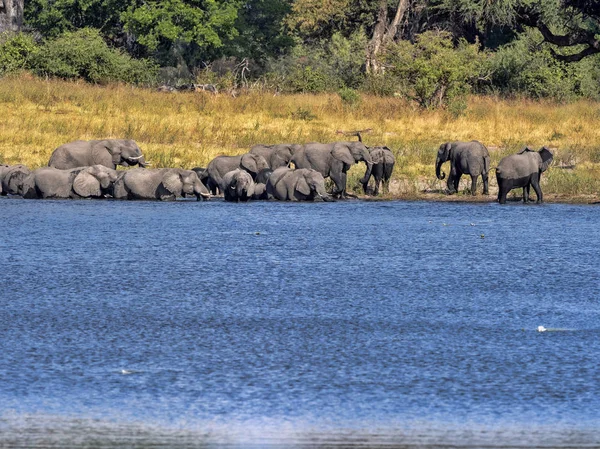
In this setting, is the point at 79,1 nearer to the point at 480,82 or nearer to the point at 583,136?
the point at 480,82

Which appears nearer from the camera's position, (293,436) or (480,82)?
(293,436)

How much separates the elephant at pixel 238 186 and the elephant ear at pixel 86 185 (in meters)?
2.82

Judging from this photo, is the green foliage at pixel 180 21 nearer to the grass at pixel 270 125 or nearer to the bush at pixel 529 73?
the bush at pixel 529 73

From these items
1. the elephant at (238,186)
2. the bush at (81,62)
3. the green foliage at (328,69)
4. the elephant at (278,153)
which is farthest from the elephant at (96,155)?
the green foliage at (328,69)

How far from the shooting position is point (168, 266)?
16062mm

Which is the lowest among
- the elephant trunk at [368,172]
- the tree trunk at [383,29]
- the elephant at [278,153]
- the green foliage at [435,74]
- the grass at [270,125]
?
the elephant trunk at [368,172]

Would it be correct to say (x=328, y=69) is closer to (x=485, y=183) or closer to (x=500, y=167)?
(x=485, y=183)

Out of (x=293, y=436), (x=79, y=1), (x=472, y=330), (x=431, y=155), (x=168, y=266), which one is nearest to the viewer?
(x=293, y=436)

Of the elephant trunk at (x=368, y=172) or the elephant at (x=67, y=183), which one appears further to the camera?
the elephant trunk at (x=368, y=172)

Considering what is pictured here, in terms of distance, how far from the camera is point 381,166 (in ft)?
97.4

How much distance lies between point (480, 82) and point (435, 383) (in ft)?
142

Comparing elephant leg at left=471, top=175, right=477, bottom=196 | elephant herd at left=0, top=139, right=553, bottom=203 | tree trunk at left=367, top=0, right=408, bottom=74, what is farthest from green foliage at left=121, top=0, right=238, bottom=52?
elephant leg at left=471, top=175, right=477, bottom=196

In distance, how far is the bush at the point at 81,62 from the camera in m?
46.0

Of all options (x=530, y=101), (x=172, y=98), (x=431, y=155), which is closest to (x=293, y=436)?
(x=431, y=155)
